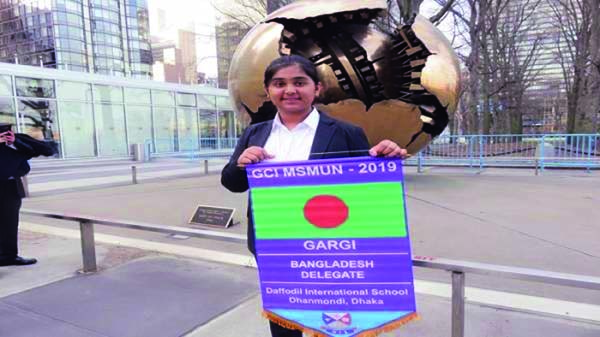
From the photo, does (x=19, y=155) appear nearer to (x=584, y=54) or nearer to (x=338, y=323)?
(x=338, y=323)

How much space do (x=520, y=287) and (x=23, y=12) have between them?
4369cm

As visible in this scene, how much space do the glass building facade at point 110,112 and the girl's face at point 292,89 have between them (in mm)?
17482

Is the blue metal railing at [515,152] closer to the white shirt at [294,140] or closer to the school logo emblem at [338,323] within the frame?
the white shirt at [294,140]

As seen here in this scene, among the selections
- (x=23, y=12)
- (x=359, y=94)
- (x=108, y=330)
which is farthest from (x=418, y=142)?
(x=23, y=12)

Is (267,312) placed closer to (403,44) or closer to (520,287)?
(520,287)

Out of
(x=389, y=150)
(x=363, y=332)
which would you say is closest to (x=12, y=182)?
(x=363, y=332)

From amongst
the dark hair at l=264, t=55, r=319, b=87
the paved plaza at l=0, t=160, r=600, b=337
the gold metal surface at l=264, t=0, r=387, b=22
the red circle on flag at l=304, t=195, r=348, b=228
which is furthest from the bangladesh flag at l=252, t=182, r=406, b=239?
the gold metal surface at l=264, t=0, r=387, b=22

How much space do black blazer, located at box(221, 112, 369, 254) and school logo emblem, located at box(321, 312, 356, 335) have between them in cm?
49

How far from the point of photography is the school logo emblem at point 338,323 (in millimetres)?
1849

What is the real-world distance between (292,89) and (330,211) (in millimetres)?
545

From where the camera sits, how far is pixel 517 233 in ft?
16.9

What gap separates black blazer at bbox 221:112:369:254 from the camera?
6.32ft

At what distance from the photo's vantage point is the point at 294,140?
1.98 m

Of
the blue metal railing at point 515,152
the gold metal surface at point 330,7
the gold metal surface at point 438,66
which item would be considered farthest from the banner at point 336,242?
the blue metal railing at point 515,152
